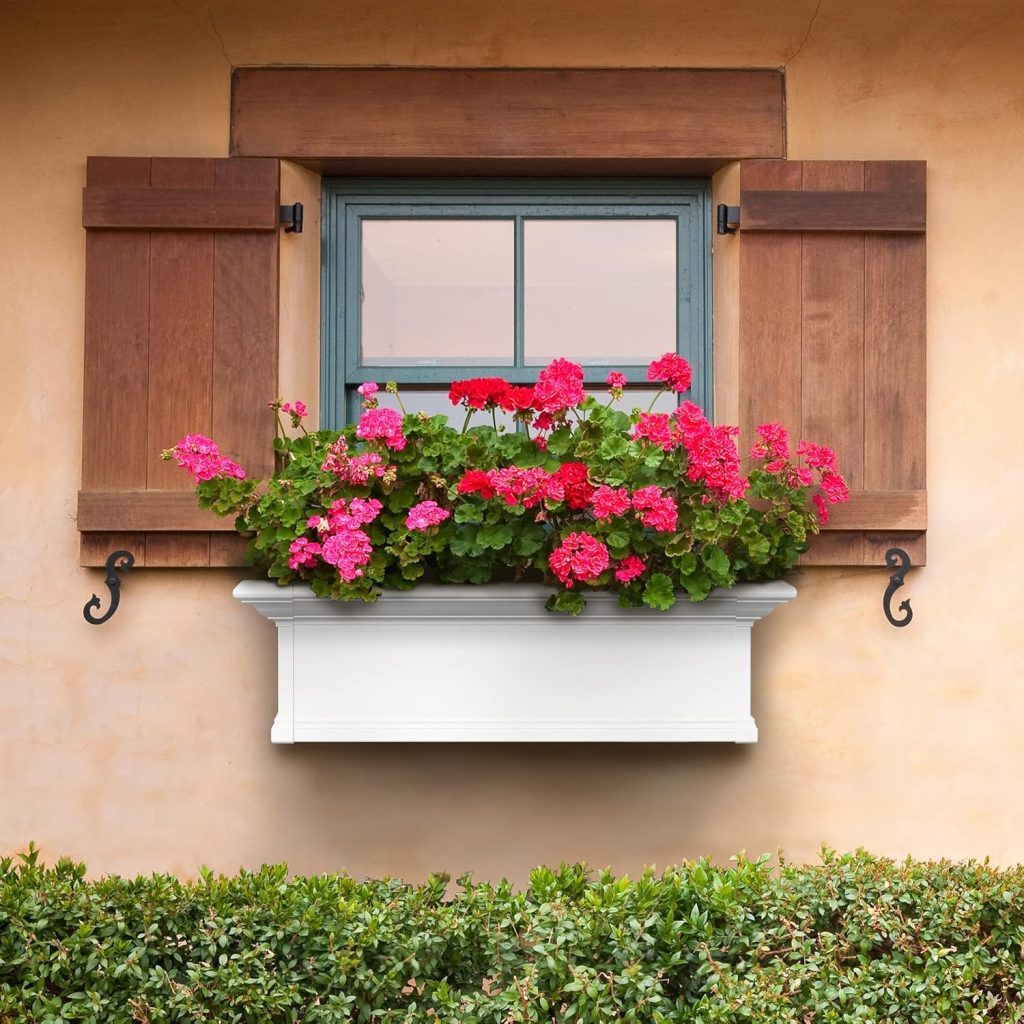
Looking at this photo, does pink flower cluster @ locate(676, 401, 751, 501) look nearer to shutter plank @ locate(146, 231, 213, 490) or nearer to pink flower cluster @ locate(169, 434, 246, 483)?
pink flower cluster @ locate(169, 434, 246, 483)

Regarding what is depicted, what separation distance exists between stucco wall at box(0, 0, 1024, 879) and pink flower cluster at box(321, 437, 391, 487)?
0.55m

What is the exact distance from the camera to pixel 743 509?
7.98 feet

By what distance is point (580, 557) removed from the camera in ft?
7.68

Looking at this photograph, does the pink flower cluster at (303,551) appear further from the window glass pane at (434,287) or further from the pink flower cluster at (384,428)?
the window glass pane at (434,287)

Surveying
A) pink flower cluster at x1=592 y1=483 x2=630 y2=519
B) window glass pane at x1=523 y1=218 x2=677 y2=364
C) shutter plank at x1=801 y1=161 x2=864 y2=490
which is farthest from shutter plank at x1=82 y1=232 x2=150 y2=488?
shutter plank at x1=801 y1=161 x2=864 y2=490

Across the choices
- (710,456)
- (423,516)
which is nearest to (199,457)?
(423,516)

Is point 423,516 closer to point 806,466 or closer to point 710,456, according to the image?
point 710,456

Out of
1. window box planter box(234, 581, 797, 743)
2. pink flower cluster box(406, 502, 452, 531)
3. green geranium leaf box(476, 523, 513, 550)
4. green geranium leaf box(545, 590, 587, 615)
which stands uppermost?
pink flower cluster box(406, 502, 452, 531)

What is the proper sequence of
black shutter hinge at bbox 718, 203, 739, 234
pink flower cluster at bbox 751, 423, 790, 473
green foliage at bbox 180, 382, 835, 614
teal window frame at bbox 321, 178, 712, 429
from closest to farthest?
green foliage at bbox 180, 382, 835, 614 → pink flower cluster at bbox 751, 423, 790, 473 → black shutter hinge at bbox 718, 203, 739, 234 → teal window frame at bbox 321, 178, 712, 429

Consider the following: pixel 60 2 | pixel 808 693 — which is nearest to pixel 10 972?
pixel 808 693

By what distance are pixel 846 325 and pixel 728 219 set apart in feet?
1.37

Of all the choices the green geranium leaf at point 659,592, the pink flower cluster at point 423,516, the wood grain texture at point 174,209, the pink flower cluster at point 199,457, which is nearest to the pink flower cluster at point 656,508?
the green geranium leaf at point 659,592

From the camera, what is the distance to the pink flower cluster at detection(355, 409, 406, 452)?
2420 millimetres

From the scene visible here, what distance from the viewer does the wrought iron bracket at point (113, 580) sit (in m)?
2.71
